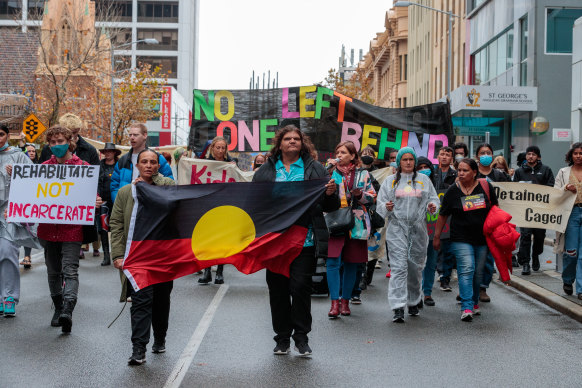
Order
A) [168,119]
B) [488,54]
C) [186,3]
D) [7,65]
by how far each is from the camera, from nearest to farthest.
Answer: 1. [488,54]
2. [7,65]
3. [168,119]
4. [186,3]

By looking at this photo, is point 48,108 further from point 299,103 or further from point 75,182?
point 75,182

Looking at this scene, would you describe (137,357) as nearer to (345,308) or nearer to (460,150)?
(345,308)

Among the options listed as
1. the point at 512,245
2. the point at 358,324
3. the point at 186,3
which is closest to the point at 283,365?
the point at 358,324

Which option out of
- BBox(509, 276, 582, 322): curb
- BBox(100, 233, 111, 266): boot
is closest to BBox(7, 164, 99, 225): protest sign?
BBox(509, 276, 582, 322): curb

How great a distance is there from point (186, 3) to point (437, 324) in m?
104

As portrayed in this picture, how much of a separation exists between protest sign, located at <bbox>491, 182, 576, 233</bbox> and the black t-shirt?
1641 millimetres

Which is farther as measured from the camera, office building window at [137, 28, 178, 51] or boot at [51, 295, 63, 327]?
office building window at [137, 28, 178, 51]

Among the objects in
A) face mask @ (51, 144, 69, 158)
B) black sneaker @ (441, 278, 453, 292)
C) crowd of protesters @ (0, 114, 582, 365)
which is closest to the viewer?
crowd of protesters @ (0, 114, 582, 365)

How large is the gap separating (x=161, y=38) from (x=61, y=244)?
105071mm

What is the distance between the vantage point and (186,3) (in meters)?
109

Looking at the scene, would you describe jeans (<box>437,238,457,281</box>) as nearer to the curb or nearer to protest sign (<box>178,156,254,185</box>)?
the curb

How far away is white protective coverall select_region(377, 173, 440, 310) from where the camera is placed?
9336 mm

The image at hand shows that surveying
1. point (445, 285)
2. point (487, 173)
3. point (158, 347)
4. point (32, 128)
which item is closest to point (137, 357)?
point (158, 347)

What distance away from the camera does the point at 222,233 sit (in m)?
7.48
